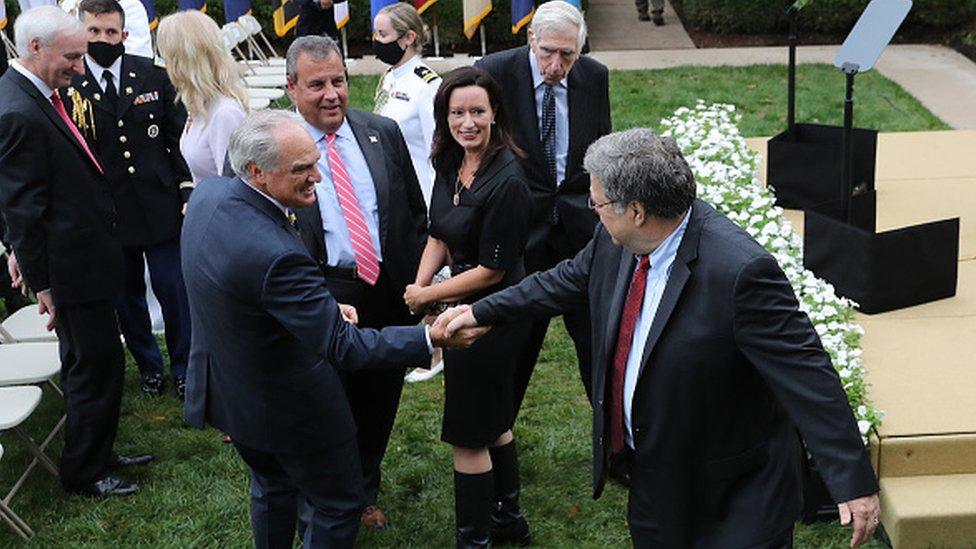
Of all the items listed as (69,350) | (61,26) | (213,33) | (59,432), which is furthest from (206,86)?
(59,432)

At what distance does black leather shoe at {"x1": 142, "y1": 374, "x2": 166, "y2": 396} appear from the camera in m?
7.39

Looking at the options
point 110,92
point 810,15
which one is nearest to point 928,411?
point 110,92

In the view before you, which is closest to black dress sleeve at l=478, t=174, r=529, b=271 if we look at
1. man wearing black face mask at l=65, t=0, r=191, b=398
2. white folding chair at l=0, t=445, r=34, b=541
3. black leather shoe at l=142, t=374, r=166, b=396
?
white folding chair at l=0, t=445, r=34, b=541

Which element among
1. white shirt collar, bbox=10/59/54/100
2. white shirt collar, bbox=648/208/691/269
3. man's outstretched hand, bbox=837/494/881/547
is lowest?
man's outstretched hand, bbox=837/494/881/547

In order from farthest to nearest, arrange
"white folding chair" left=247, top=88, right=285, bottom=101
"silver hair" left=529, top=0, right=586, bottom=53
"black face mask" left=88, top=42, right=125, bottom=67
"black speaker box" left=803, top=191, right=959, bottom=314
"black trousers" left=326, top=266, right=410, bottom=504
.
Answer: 1. "white folding chair" left=247, top=88, right=285, bottom=101
2. "black face mask" left=88, top=42, right=125, bottom=67
3. "black speaker box" left=803, top=191, right=959, bottom=314
4. "silver hair" left=529, top=0, right=586, bottom=53
5. "black trousers" left=326, top=266, right=410, bottom=504

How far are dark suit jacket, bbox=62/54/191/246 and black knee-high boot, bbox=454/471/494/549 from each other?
2.55 m

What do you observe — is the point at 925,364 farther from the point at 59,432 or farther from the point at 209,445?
Result: the point at 59,432

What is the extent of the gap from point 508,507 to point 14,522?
2191 mm

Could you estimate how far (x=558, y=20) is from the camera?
5.90 metres

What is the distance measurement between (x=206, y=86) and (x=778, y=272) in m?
3.49

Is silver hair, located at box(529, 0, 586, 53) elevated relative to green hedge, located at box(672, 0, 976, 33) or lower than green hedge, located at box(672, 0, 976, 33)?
elevated

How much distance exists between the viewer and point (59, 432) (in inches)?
277

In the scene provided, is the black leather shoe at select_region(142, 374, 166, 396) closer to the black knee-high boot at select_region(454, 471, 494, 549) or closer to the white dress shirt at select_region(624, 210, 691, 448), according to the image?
the black knee-high boot at select_region(454, 471, 494, 549)

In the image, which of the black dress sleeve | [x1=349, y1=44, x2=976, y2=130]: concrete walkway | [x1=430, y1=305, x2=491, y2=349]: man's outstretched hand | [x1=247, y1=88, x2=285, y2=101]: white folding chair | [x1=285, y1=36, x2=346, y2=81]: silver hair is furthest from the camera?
[x1=349, y1=44, x2=976, y2=130]: concrete walkway
